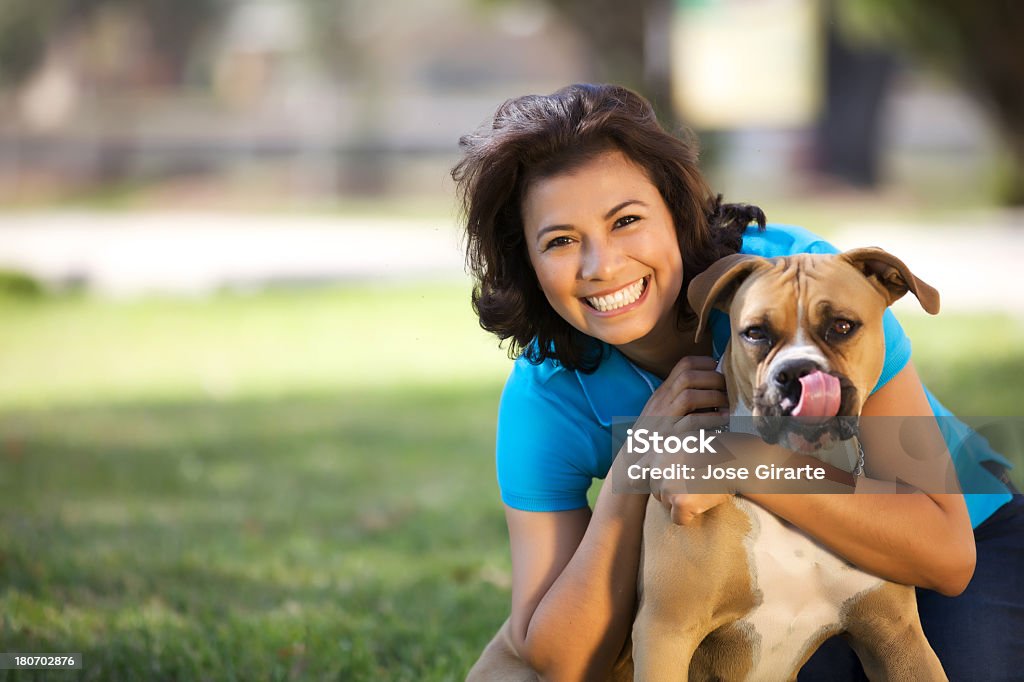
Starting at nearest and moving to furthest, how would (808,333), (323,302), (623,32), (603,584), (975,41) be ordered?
1. (808,333)
2. (603,584)
3. (323,302)
4. (975,41)
5. (623,32)

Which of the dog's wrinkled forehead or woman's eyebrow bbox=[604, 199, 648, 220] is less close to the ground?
woman's eyebrow bbox=[604, 199, 648, 220]

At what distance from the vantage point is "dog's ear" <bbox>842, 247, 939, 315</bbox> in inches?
109

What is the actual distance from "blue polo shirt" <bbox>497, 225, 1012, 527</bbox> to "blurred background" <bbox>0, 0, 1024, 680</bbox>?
26.0 inches

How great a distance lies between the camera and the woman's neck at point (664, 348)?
3270 millimetres

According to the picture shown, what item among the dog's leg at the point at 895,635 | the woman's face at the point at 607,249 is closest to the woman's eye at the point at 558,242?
the woman's face at the point at 607,249

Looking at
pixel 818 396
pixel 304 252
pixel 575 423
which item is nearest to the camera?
pixel 818 396

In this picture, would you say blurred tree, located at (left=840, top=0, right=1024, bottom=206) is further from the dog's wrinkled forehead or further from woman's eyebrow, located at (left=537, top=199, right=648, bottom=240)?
the dog's wrinkled forehead

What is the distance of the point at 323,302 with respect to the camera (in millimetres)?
13133

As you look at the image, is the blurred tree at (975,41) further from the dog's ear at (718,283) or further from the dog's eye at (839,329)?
the dog's eye at (839,329)

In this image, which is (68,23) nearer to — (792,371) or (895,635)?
(792,371)

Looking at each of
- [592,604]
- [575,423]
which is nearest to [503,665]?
[592,604]

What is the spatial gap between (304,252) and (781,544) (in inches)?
574

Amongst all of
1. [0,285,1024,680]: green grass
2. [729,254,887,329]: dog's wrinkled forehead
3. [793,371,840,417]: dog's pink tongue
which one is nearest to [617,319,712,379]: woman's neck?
[729,254,887,329]: dog's wrinkled forehead

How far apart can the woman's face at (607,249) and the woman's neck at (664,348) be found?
0.08 metres
